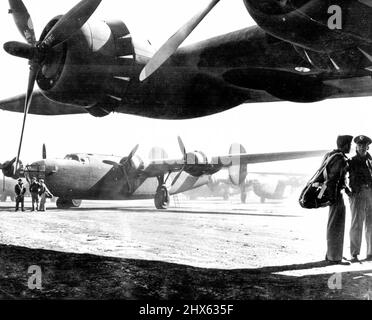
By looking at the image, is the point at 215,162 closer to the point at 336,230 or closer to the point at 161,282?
the point at 336,230

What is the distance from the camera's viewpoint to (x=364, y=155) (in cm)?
669

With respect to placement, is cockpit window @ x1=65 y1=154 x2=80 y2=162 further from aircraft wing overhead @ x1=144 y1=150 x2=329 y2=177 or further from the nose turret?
aircraft wing overhead @ x1=144 y1=150 x2=329 y2=177

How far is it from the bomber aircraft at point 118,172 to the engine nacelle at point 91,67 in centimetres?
1695

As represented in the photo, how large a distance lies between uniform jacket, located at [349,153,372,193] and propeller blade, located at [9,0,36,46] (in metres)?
5.01

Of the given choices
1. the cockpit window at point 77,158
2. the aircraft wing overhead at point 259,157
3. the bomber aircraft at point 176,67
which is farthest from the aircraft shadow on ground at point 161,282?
the aircraft wing overhead at point 259,157

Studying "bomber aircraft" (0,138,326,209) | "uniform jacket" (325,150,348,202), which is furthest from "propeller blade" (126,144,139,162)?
"uniform jacket" (325,150,348,202)

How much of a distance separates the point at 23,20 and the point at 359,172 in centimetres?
548

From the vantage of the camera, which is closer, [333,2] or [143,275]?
[333,2]

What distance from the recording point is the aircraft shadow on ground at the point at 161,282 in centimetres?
464

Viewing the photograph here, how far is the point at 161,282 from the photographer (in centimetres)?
527

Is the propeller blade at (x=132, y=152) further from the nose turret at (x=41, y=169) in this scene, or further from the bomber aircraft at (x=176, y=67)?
the bomber aircraft at (x=176, y=67)
